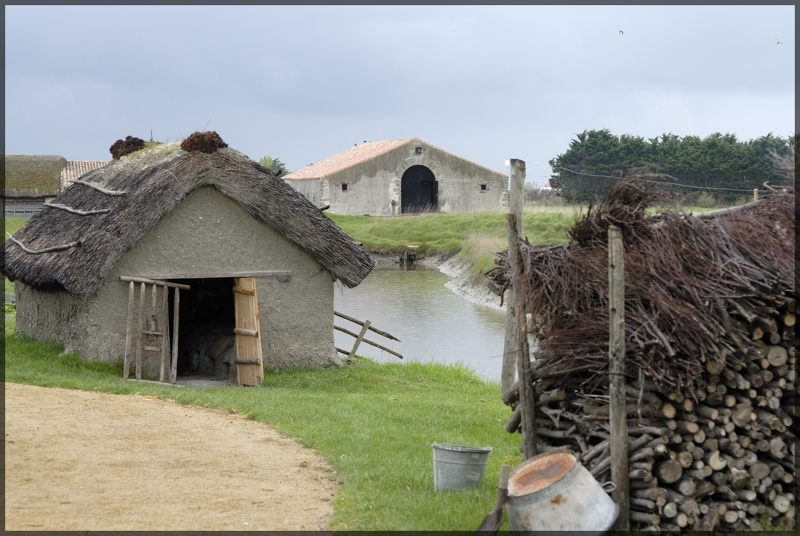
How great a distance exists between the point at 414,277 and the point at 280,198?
22.1m

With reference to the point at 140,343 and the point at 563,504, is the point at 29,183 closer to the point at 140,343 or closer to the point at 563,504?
the point at 140,343

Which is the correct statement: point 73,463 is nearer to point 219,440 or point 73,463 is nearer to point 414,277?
point 219,440

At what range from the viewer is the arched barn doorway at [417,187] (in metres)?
51.5

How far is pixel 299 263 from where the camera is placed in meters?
15.2

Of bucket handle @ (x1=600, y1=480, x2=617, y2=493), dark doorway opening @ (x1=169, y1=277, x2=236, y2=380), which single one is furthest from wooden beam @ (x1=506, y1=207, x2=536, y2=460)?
dark doorway opening @ (x1=169, y1=277, x2=236, y2=380)

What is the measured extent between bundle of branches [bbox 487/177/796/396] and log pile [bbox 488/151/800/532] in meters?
0.01

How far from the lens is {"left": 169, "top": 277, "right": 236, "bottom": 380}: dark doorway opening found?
16.1 metres

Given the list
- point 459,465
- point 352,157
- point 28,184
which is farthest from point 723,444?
point 352,157

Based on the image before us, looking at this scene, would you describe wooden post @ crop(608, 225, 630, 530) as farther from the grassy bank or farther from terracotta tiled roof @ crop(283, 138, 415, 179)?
terracotta tiled roof @ crop(283, 138, 415, 179)

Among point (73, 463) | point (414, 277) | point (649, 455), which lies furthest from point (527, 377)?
point (414, 277)

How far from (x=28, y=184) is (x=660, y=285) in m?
35.1

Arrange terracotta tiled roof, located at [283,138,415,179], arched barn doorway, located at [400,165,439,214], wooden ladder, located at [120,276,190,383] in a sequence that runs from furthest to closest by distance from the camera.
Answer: arched barn doorway, located at [400,165,439,214] < terracotta tiled roof, located at [283,138,415,179] < wooden ladder, located at [120,276,190,383]

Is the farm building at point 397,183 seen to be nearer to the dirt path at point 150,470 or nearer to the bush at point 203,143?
the bush at point 203,143

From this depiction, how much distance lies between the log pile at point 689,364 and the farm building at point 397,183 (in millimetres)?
39926
